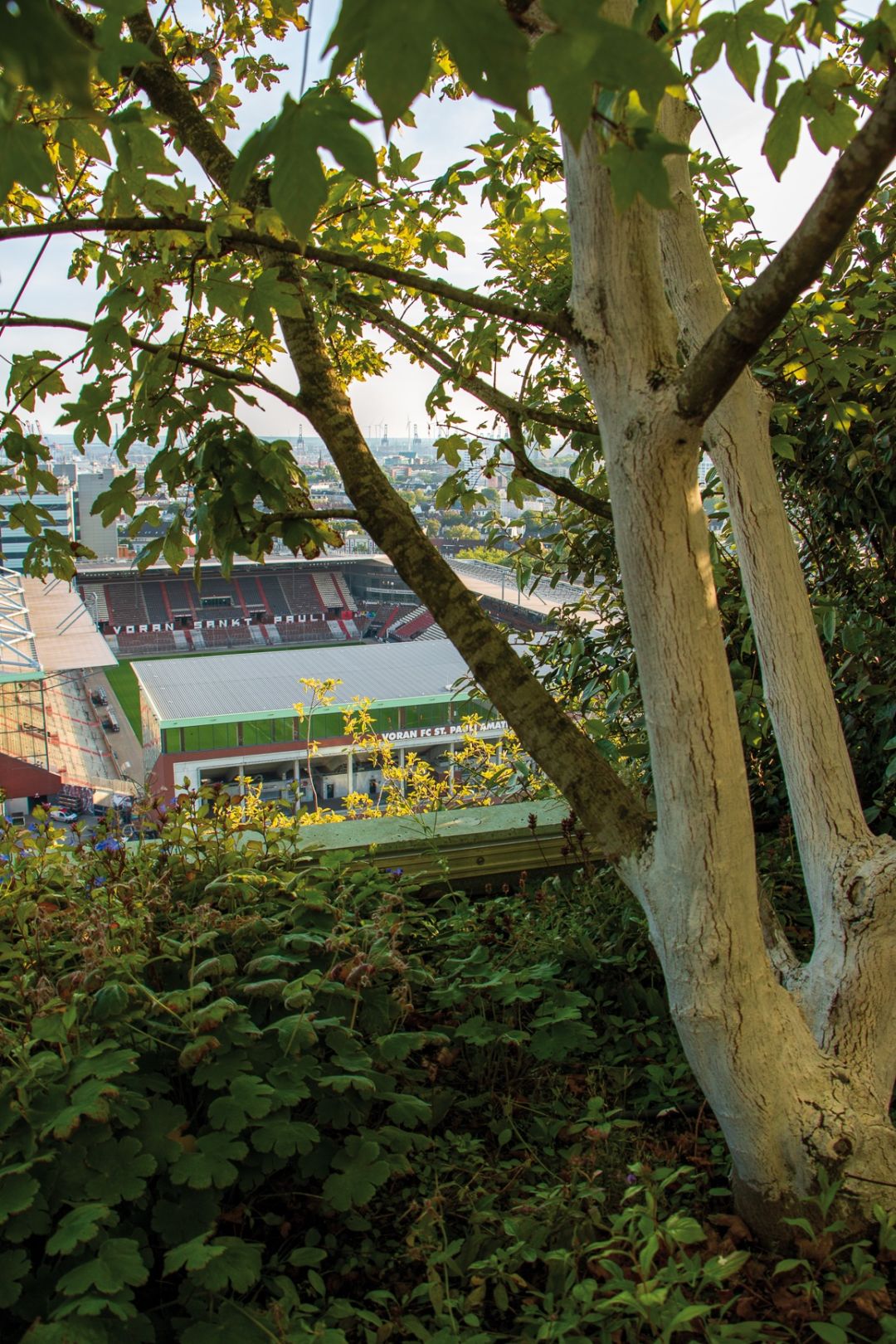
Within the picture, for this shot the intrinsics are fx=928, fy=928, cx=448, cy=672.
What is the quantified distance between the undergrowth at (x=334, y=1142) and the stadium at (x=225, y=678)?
0.59 metres

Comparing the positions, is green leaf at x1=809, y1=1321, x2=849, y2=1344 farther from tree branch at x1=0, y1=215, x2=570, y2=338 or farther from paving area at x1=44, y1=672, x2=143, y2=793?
paving area at x1=44, y1=672, x2=143, y2=793

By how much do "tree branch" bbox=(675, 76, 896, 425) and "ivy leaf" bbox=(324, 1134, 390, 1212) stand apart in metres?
1.14

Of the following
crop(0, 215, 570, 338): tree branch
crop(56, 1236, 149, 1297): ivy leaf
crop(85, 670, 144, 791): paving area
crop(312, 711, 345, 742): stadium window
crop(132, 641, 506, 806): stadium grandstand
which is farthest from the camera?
crop(85, 670, 144, 791): paving area

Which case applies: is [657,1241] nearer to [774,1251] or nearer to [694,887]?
[774,1251]

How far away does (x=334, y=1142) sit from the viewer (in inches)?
55.5

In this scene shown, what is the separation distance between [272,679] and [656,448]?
37.4 ft

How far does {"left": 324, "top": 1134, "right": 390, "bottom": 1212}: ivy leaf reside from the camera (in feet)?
4.20

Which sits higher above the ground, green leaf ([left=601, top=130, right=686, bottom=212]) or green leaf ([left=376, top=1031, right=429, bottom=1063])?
green leaf ([left=601, top=130, right=686, bottom=212])

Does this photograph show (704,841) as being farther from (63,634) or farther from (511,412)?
(63,634)

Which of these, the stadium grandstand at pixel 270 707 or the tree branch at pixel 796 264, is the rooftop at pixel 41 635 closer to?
the stadium grandstand at pixel 270 707

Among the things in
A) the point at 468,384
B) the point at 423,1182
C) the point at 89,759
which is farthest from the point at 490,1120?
the point at 89,759

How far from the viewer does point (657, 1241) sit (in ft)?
4.08

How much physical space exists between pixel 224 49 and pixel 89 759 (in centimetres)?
1650

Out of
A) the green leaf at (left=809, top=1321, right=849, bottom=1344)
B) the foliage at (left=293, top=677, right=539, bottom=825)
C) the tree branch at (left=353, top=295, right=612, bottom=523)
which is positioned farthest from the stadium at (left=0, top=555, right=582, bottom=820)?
the green leaf at (left=809, top=1321, right=849, bottom=1344)
